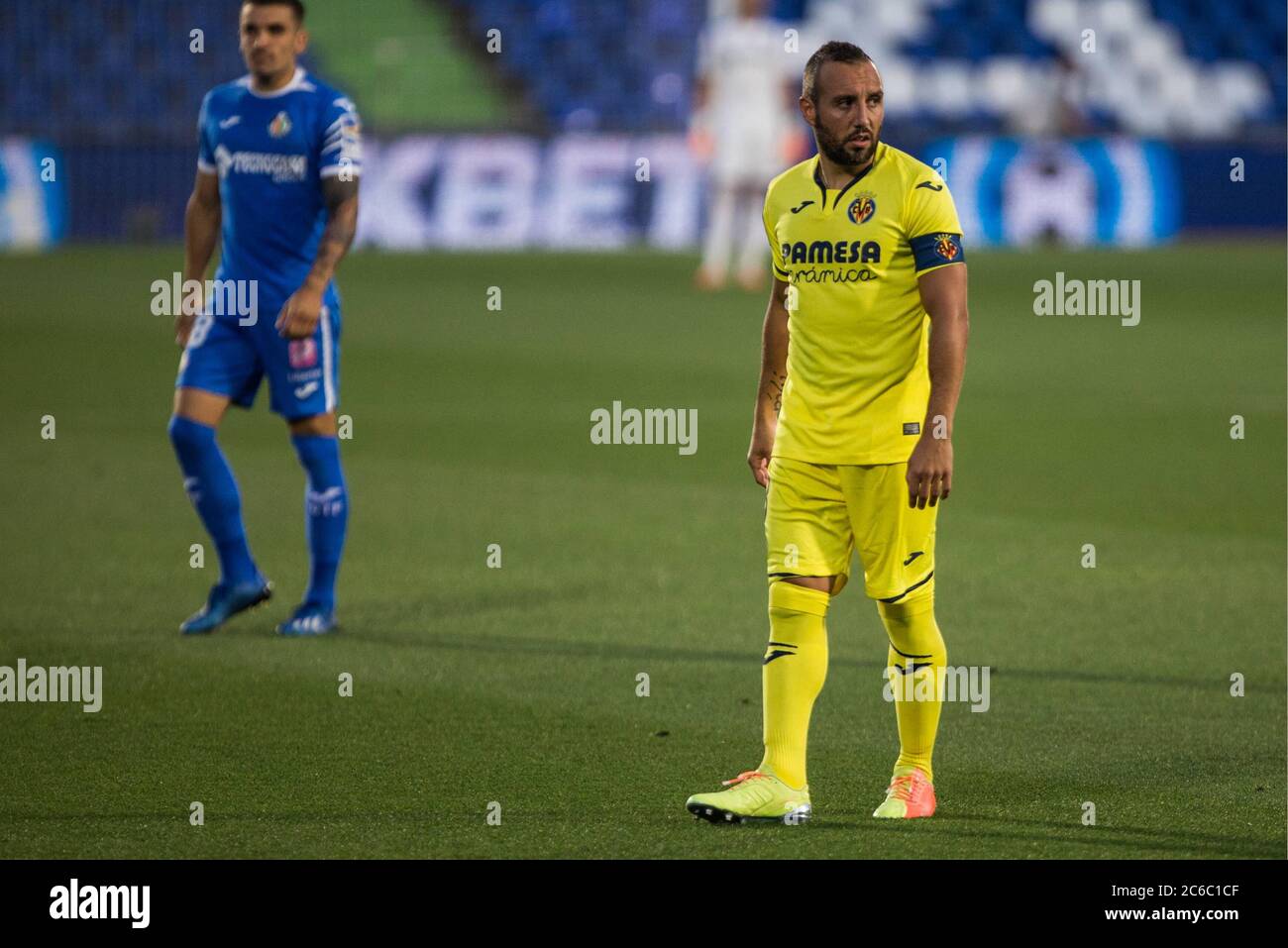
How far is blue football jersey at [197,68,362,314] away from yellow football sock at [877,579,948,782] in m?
3.23

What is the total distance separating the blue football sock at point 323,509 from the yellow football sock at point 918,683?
9.85 ft

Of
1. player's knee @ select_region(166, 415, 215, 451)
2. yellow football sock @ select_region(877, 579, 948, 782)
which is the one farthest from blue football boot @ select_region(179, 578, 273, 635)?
yellow football sock @ select_region(877, 579, 948, 782)

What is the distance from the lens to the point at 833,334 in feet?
16.7

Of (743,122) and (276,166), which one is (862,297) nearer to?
(276,166)

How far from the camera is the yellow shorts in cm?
504

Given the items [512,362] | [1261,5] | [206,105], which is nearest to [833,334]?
[206,105]

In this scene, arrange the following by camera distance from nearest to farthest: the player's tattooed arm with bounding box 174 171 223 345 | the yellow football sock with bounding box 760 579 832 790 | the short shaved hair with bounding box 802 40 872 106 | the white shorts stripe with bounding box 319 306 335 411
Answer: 1. the short shaved hair with bounding box 802 40 872 106
2. the yellow football sock with bounding box 760 579 832 790
3. the white shorts stripe with bounding box 319 306 335 411
4. the player's tattooed arm with bounding box 174 171 223 345

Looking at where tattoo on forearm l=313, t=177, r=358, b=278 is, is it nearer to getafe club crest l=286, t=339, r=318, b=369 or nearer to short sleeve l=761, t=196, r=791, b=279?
getafe club crest l=286, t=339, r=318, b=369

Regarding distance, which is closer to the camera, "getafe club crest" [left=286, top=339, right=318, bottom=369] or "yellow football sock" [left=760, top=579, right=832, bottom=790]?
"yellow football sock" [left=760, top=579, right=832, bottom=790]

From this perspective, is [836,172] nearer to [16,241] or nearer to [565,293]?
[565,293]

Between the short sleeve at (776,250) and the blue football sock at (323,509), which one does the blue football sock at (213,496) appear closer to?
the blue football sock at (323,509)

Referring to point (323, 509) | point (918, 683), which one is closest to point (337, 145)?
point (323, 509)

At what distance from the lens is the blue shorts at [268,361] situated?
24.7 feet

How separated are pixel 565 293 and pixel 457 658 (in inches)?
558
